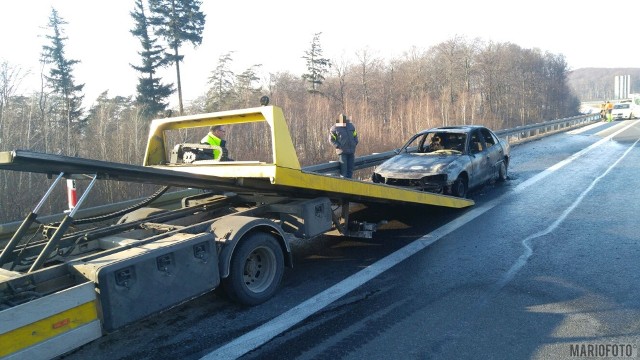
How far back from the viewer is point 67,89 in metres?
→ 31.4

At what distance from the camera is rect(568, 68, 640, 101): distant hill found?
15050 cm

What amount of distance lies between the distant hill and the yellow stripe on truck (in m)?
162

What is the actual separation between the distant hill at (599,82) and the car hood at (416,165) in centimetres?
15424

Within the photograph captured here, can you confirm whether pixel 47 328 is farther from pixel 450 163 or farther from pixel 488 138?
pixel 488 138

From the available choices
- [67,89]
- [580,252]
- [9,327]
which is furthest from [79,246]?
[67,89]

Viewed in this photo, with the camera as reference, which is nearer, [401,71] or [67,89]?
[67,89]

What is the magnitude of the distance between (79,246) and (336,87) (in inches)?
1817

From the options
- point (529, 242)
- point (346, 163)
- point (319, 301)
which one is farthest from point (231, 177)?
point (346, 163)

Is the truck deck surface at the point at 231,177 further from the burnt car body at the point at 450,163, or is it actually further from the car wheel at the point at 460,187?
the car wheel at the point at 460,187

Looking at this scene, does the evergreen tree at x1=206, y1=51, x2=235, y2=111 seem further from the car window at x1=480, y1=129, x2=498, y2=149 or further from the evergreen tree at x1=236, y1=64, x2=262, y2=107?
the car window at x1=480, y1=129, x2=498, y2=149

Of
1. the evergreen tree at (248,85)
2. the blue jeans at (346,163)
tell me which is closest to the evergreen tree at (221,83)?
the evergreen tree at (248,85)

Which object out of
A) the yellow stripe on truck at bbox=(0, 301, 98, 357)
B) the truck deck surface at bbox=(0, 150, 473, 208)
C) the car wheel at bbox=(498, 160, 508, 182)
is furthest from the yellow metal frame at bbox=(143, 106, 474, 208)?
the car wheel at bbox=(498, 160, 508, 182)

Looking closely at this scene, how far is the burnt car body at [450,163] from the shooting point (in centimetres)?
858

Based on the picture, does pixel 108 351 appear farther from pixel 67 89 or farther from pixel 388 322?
pixel 67 89
